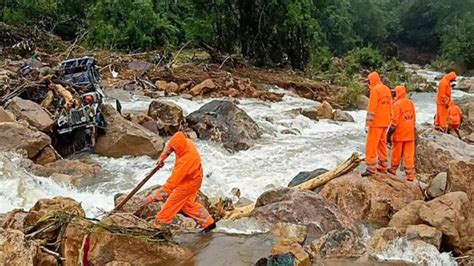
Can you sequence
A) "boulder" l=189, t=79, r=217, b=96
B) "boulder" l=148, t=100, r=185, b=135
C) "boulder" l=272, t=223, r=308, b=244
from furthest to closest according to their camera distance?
"boulder" l=189, t=79, r=217, b=96 < "boulder" l=148, t=100, r=185, b=135 < "boulder" l=272, t=223, r=308, b=244

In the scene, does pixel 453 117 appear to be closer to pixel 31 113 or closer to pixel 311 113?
pixel 311 113

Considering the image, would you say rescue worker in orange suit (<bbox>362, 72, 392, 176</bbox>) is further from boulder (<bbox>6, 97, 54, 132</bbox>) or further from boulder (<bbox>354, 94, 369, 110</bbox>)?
boulder (<bbox>354, 94, 369, 110</bbox>)

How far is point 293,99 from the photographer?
67.3ft

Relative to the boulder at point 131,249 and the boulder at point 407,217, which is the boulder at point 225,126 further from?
the boulder at point 131,249

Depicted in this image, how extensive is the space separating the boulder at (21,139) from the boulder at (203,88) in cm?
797

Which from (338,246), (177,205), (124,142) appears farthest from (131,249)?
(124,142)

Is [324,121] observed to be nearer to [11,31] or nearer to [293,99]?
[293,99]

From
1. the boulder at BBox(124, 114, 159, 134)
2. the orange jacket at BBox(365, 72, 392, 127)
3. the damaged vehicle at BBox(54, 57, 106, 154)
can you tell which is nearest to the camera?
the orange jacket at BBox(365, 72, 392, 127)

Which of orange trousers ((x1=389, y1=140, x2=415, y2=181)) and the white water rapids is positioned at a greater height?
orange trousers ((x1=389, y1=140, x2=415, y2=181))

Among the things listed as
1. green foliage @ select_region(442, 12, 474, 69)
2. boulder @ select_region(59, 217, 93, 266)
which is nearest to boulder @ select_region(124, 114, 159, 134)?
boulder @ select_region(59, 217, 93, 266)

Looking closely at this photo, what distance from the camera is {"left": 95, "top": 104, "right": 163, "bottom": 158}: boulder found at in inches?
489

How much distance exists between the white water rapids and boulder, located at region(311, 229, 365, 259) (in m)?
3.50

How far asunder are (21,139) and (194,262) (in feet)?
18.7

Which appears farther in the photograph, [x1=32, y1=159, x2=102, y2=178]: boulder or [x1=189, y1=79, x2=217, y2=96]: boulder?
[x1=189, y1=79, x2=217, y2=96]: boulder
